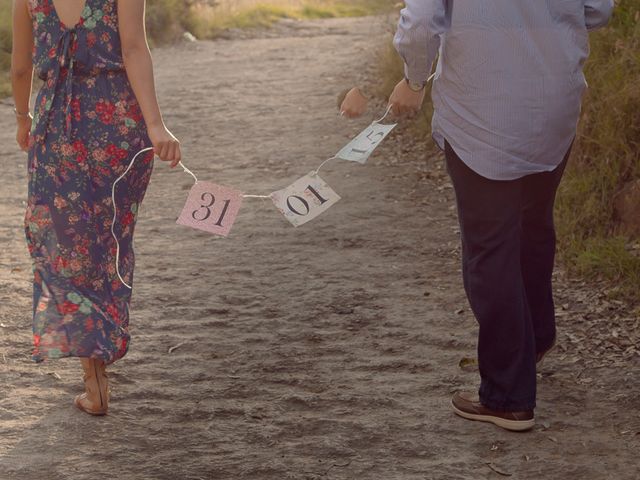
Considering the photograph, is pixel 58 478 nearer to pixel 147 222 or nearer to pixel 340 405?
pixel 340 405

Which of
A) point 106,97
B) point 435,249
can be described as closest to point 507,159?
point 106,97

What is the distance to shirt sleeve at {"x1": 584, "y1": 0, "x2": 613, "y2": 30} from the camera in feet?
11.6

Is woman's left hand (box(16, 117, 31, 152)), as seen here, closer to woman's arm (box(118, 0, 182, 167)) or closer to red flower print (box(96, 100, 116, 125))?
red flower print (box(96, 100, 116, 125))

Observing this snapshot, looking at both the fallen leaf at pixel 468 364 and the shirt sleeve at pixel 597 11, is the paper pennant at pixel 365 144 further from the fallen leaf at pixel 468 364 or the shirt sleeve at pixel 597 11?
the fallen leaf at pixel 468 364

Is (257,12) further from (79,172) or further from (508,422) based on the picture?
(508,422)

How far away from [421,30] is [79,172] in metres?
1.23

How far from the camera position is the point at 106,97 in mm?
3809

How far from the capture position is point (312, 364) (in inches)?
179

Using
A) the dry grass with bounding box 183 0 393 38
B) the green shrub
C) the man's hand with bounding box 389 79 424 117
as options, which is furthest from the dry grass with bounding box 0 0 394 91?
the man's hand with bounding box 389 79 424 117

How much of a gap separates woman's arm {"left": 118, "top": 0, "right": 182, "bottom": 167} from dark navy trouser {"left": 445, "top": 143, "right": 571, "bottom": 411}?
0.90 metres

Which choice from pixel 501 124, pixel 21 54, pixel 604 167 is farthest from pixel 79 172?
pixel 604 167

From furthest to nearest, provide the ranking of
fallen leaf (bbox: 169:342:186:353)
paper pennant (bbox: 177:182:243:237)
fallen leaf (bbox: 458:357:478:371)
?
1. fallen leaf (bbox: 169:342:186:353)
2. fallen leaf (bbox: 458:357:478:371)
3. paper pennant (bbox: 177:182:243:237)

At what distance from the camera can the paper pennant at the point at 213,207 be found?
3.89m

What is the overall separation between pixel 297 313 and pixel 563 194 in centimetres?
179
